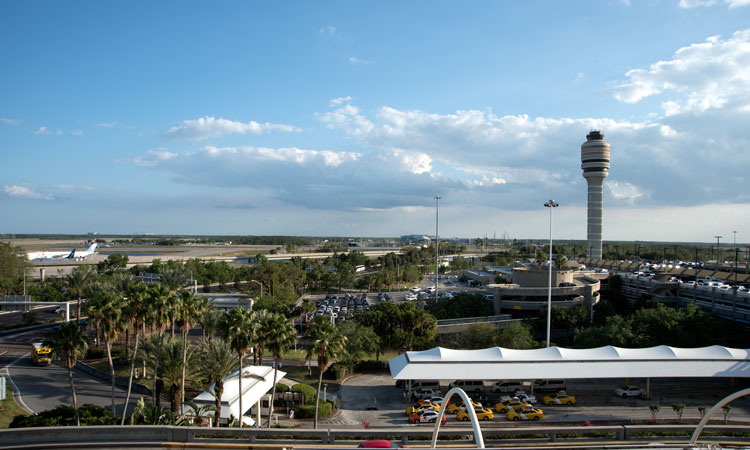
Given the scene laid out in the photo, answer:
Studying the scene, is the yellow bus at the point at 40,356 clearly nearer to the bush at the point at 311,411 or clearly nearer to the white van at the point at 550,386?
the bush at the point at 311,411

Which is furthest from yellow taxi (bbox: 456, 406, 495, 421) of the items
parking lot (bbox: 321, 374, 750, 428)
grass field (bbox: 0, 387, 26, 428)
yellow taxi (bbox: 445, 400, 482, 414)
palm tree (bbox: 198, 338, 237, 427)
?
grass field (bbox: 0, 387, 26, 428)

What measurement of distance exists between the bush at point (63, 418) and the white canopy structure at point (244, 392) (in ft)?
18.3

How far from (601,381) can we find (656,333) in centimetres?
1182

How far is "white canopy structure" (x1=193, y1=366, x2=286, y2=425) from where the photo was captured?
2916 cm

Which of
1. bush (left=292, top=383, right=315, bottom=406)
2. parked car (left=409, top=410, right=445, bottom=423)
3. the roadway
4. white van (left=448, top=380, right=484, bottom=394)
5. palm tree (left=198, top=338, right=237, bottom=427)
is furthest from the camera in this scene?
white van (left=448, top=380, right=484, bottom=394)

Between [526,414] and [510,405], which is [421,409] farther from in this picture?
[526,414]

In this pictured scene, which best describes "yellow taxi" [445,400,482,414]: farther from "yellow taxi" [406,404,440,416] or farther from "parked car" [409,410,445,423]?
"parked car" [409,410,445,423]

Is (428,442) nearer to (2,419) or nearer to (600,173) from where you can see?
(2,419)

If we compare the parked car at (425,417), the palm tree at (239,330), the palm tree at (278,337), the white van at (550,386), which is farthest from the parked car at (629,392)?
the palm tree at (239,330)

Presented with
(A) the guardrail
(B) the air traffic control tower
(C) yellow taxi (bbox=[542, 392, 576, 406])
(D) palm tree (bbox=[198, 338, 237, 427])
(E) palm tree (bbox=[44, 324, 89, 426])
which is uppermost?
(B) the air traffic control tower

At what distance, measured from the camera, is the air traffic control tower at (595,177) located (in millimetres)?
151000

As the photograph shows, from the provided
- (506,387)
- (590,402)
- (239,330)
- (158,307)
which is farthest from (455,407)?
(158,307)

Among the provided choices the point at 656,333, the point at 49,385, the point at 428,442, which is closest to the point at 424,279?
the point at 656,333

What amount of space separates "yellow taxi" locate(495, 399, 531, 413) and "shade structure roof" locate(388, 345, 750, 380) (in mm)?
1962
